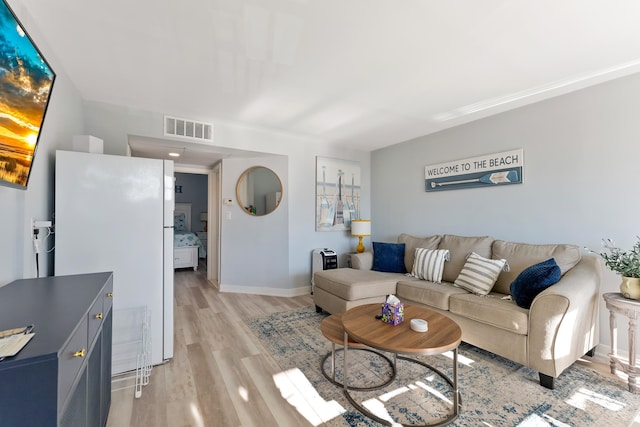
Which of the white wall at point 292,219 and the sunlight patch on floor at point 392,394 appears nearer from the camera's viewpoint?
the sunlight patch on floor at point 392,394

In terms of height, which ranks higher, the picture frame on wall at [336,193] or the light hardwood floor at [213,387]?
the picture frame on wall at [336,193]

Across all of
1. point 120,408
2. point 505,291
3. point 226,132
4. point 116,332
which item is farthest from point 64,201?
point 505,291

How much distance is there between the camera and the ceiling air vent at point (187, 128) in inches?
127

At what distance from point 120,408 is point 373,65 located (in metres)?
2.93

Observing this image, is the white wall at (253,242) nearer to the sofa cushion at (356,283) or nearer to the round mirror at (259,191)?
the round mirror at (259,191)

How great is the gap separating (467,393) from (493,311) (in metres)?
0.69

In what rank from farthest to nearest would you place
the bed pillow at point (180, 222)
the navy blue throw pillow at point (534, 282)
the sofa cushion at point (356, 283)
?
the bed pillow at point (180, 222) → the sofa cushion at point (356, 283) → the navy blue throw pillow at point (534, 282)

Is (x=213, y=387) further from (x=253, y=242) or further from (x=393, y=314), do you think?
(x=253, y=242)

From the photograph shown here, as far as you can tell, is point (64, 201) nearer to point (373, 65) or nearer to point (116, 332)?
point (116, 332)

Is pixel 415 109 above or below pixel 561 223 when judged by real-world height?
above

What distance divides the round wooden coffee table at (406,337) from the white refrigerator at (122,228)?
4.99 feet

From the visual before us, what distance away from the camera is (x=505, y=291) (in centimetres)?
269

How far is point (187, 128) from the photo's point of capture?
10.9 ft

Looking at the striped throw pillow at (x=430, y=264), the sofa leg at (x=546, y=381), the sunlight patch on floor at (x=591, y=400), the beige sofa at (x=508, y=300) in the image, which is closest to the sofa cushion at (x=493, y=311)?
the beige sofa at (x=508, y=300)
